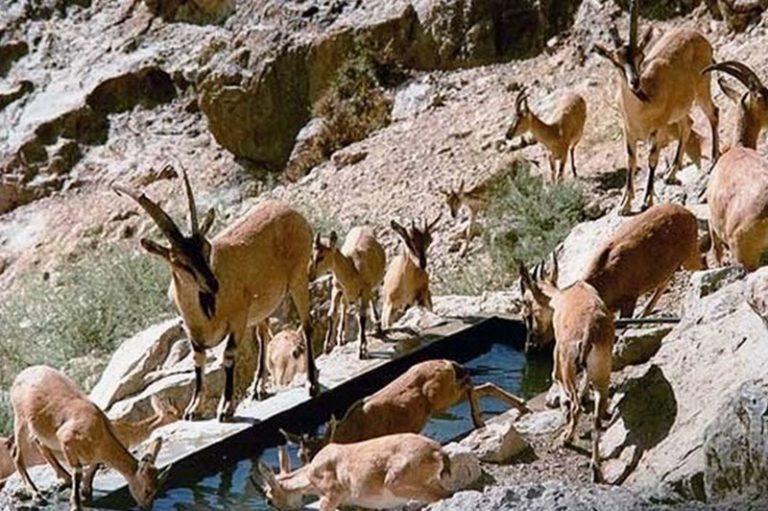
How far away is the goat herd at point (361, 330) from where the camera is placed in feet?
20.2

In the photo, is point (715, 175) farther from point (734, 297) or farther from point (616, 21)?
point (616, 21)

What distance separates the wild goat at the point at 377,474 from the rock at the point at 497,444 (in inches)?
29.2

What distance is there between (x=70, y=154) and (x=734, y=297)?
13377 millimetres

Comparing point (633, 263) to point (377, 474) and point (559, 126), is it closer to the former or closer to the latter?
point (377, 474)

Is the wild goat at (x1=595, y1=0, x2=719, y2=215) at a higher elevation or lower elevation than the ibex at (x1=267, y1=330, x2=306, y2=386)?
higher

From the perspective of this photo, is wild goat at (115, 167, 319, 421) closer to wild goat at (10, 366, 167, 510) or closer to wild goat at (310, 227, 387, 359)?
wild goat at (10, 366, 167, 510)

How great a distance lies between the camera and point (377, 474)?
598 cm

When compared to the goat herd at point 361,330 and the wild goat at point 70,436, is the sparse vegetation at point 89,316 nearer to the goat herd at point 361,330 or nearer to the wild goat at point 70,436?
the goat herd at point 361,330

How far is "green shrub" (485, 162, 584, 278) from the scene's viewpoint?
12836 millimetres

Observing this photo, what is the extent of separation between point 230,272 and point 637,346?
6.95ft

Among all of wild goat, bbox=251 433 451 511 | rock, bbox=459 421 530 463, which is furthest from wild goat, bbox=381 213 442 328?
wild goat, bbox=251 433 451 511

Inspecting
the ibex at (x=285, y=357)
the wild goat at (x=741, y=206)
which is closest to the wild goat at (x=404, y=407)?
the wild goat at (x=741, y=206)

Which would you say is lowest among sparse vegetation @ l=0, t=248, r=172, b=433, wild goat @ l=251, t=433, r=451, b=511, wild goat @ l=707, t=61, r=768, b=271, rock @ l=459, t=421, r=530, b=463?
sparse vegetation @ l=0, t=248, r=172, b=433

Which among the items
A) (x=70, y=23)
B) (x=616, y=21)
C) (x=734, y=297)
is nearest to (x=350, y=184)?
(x=616, y=21)
